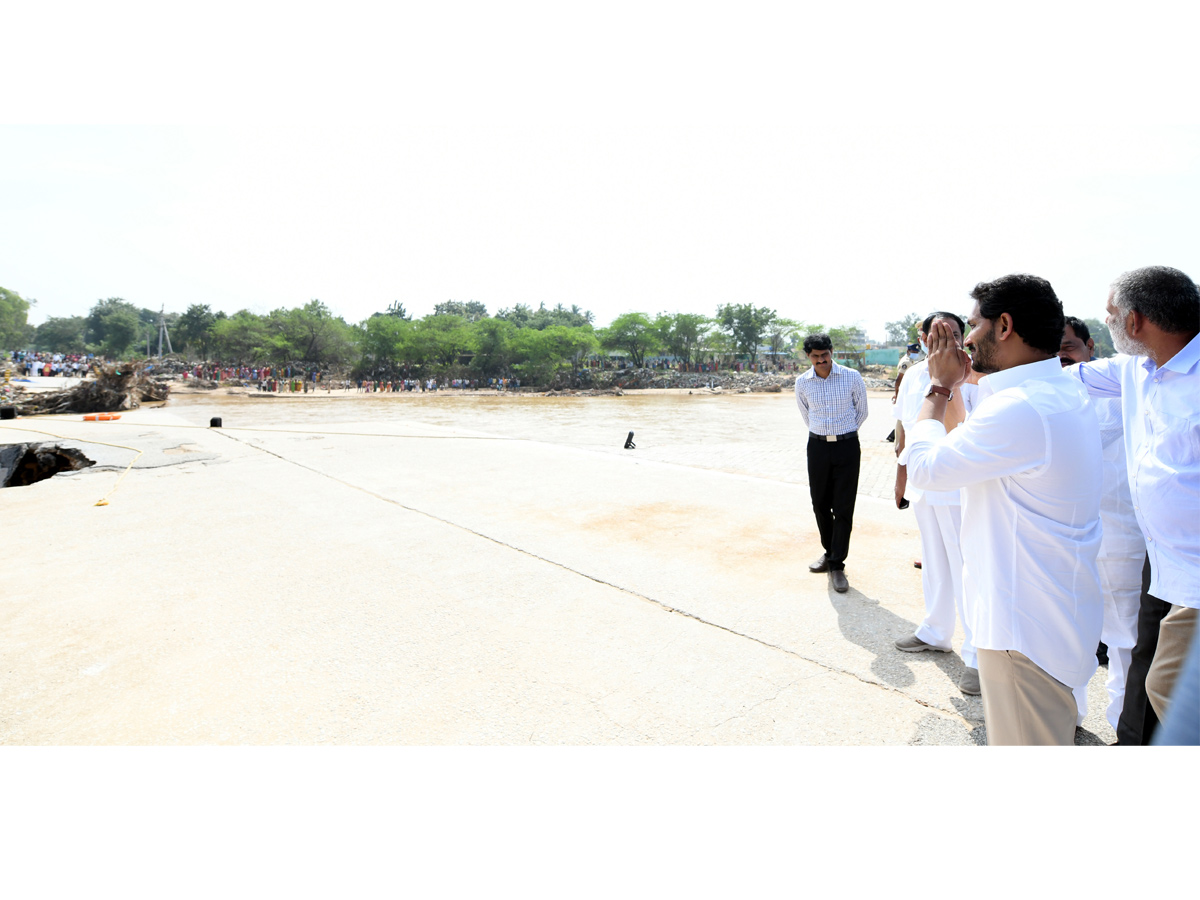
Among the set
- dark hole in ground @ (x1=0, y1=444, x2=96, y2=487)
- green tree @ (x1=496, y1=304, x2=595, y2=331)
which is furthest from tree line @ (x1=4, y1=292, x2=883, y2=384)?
dark hole in ground @ (x1=0, y1=444, x2=96, y2=487)

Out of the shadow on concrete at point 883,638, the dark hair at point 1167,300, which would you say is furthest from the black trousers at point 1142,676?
the dark hair at point 1167,300

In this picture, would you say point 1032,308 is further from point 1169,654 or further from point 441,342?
point 441,342

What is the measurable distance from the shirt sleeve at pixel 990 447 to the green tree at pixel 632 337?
58.6 m

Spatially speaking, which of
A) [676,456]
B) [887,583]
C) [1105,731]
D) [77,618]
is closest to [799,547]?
[887,583]

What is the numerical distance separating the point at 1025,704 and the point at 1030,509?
579 mm

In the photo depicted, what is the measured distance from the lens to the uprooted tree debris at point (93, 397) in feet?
69.7

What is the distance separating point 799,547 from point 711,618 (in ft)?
5.46

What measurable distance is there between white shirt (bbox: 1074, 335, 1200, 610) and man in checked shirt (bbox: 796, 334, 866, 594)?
7.54ft

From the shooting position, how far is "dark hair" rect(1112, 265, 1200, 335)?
1996 mm

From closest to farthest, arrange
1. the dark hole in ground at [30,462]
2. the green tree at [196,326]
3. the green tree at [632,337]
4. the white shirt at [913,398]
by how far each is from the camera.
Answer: the white shirt at [913,398] < the dark hole in ground at [30,462] < the green tree at [632,337] < the green tree at [196,326]

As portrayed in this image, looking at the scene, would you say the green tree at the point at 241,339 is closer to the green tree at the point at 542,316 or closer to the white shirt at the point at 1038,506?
the green tree at the point at 542,316

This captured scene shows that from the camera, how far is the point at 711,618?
12.3 feet

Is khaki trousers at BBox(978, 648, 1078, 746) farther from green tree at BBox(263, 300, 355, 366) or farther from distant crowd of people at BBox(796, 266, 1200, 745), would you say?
green tree at BBox(263, 300, 355, 366)

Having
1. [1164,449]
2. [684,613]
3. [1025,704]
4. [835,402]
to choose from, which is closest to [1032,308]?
[1164,449]
